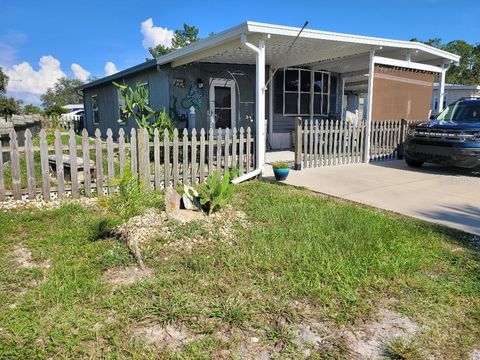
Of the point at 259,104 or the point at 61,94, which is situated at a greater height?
the point at 61,94

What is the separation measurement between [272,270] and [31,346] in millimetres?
1938

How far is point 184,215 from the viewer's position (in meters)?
4.67

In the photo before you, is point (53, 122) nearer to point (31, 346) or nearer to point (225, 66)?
point (225, 66)

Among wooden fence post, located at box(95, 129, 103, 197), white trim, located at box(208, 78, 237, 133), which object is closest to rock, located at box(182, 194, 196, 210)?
wooden fence post, located at box(95, 129, 103, 197)

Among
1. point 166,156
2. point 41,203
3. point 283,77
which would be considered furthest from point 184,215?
point 283,77

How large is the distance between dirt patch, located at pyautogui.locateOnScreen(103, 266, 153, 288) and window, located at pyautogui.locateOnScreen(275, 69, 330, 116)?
34.0 ft

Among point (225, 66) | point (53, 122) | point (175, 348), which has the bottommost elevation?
point (175, 348)

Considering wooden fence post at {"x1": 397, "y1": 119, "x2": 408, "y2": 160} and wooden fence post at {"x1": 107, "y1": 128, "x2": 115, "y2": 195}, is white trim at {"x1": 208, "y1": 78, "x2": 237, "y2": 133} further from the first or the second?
wooden fence post at {"x1": 107, "y1": 128, "x2": 115, "y2": 195}

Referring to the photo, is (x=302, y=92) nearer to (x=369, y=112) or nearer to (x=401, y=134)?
(x=369, y=112)

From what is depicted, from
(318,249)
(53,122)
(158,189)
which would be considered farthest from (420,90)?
(53,122)

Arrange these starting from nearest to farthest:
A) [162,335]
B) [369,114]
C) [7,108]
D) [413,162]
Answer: [162,335], [413,162], [369,114], [7,108]

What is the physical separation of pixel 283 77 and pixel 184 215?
9.47 metres

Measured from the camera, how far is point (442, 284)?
10.2 ft

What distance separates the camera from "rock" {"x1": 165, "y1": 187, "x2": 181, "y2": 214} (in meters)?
4.68
